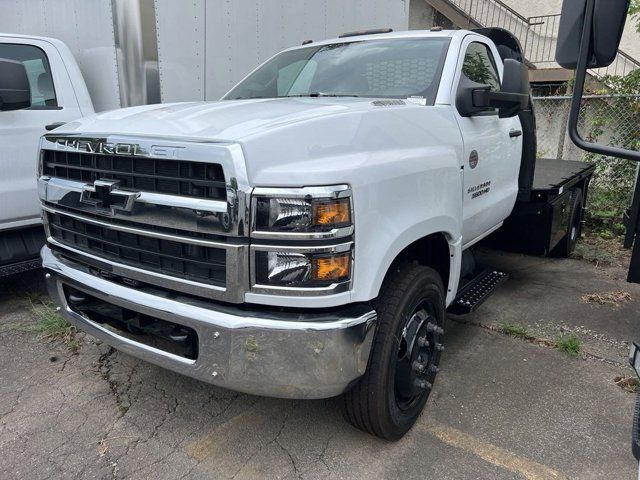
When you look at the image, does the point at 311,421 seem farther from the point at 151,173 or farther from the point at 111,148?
the point at 111,148

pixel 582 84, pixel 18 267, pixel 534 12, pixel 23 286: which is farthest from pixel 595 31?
pixel 534 12

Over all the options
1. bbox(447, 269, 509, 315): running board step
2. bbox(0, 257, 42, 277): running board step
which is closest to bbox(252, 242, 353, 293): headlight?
bbox(447, 269, 509, 315): running board step

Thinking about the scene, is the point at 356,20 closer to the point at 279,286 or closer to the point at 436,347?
the point at 436,347

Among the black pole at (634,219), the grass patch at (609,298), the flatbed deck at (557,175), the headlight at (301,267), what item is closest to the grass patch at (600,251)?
the flatbed deck at (557,175)

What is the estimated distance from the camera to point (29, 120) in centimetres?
417

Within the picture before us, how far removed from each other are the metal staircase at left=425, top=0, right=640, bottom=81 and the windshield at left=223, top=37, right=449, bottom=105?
897 cm

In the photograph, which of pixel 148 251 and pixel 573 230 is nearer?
pixel 148 251

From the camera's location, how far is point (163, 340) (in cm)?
241

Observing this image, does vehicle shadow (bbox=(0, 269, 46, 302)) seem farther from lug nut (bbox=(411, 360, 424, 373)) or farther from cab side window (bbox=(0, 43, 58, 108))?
lug nut (bbox=(411, 360, 424, 373))

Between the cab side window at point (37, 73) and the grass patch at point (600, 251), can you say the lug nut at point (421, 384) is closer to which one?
the cab side window at point (37, 73)

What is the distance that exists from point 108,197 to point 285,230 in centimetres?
93

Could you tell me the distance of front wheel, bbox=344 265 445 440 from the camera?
2.39m

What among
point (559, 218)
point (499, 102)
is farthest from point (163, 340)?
point (559, 218)

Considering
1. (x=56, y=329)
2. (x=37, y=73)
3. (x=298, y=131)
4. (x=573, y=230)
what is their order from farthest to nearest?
(x=573, y=230)
(x=37, y=73)
(x=56, y=329)
(x=298, y=131)
